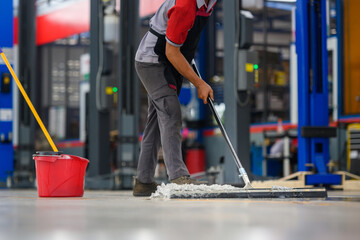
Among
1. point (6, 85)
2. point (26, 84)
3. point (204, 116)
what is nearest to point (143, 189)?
point (6, 85)

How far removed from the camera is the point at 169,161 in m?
3.33

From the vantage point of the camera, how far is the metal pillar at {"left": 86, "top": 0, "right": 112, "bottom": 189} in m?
8.70

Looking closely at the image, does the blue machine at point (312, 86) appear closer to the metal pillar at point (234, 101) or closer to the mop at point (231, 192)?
the metal pillar at point (234, 101)

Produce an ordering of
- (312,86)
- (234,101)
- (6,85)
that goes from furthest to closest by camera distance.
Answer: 1. (6,85)
2. (234,101)
3. (312,86)

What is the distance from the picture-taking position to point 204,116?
11320mm

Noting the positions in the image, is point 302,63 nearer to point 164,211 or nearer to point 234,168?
point 234,168

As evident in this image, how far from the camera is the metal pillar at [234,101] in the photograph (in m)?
6.20

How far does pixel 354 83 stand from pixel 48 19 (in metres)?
6.20

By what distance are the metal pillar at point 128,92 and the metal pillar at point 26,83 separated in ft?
7.50

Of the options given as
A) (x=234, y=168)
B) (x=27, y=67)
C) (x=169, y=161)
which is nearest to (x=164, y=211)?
(x=169, y=161)

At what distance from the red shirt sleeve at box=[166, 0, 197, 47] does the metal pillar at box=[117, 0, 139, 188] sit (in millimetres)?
4993

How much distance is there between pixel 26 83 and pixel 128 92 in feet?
8.07

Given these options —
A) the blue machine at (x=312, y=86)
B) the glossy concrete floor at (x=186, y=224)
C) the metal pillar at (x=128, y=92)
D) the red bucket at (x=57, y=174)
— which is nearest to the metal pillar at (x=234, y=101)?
the blue machine at (x=312, y=86)

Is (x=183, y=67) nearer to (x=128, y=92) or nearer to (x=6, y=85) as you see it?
(x=128, y=92)
